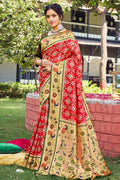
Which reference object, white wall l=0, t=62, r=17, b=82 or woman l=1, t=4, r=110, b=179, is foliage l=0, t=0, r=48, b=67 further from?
A: woman l=1, t=4, r=110, b=179

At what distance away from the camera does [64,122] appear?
129 inches

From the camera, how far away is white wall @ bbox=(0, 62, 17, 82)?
18297mm

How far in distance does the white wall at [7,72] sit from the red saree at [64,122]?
50.4 feet

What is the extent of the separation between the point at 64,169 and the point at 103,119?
1313 millimetres

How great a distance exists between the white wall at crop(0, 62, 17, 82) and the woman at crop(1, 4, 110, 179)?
15.3m

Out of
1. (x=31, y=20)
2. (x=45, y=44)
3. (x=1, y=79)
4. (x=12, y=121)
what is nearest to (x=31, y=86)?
(x=1, y=79)

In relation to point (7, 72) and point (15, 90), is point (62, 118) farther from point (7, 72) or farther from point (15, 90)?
point (7, 72)

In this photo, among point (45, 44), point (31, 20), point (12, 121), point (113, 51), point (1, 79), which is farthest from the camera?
point (113, 51)

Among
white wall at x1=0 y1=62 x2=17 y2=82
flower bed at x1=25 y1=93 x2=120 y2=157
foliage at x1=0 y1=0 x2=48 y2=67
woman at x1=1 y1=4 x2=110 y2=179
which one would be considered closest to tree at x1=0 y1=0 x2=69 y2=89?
foliage at x1=0 y1=0 x2=48 y2=67

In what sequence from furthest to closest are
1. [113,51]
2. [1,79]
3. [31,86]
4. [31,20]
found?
[113,51]
[1,79]
[31,86]
[31,20]

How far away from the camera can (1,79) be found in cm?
1833

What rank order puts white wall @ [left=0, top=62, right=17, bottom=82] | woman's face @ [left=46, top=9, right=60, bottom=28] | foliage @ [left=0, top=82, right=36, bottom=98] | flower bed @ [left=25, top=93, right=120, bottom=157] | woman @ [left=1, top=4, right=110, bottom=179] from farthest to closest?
white wall @ [left=0, top=62, right=17, bottom=82], foliage @ [left=0, top=82, right=36, bottom=98], flower bed @ [left=25, top=93, right=120, bottom=157], woman's face @ [left=46, top=9, right=60, bottom=28], woman @ [left=1, top=4, right=110, bottom=179]

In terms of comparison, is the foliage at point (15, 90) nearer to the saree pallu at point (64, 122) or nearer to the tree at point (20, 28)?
the tree at point (20, 28)

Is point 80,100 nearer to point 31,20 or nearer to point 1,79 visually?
point 31,20
